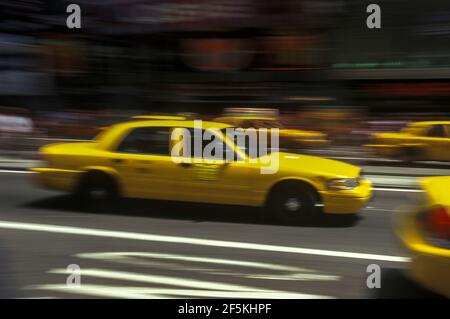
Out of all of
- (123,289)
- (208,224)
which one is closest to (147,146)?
(208,224)

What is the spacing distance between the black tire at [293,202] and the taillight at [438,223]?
10.0 feet

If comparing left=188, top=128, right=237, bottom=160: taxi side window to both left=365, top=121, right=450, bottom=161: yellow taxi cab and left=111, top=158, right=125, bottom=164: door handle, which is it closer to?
left=111, top=158, right=125, bottom=164: door handle

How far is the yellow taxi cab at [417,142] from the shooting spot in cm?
1272

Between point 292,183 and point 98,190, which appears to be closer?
point 292,183

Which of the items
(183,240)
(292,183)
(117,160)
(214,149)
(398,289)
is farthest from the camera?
(117,160)

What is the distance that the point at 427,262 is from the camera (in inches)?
151

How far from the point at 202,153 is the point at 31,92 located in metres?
21.8

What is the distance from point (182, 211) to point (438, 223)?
4.41m

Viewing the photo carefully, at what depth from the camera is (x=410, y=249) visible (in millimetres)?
4074

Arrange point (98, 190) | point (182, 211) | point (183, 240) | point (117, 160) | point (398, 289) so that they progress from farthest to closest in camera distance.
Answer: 1. point (182, 211)
2. point (98, 190)
3. point (117, 160)
4. point (183, 240)
5. point (398, 289)

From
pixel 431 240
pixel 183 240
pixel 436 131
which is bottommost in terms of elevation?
pixel 431 240

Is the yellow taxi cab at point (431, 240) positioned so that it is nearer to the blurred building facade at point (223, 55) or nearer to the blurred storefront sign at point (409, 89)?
the blurred storefront sign at point (409, 89)

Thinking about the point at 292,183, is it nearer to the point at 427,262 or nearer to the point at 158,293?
the point at 158,293

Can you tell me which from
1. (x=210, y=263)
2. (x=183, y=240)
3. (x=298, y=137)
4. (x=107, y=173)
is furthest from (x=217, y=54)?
(x=210, y=263)
